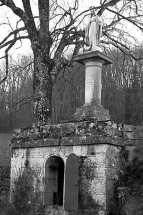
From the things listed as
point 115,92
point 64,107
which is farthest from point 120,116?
point 64,107

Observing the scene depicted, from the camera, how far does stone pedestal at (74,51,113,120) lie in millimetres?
9586

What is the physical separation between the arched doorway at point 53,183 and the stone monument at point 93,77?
4.72ft

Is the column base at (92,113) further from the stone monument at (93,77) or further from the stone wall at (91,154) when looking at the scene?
the stone wall at (91,154)

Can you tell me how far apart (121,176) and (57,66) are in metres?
5.21

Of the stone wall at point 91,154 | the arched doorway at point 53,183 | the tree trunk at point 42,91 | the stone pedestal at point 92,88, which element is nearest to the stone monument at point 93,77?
the stone pedestal at point 92,88

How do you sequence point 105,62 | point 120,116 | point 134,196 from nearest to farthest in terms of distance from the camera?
point 134,196 → point 105,62 → point 120,116

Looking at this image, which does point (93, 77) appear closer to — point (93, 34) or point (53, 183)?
point (93, 34)

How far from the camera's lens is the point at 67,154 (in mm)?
9195

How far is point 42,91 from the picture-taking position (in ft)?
39.3

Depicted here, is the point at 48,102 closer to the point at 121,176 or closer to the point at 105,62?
the point at 105,62

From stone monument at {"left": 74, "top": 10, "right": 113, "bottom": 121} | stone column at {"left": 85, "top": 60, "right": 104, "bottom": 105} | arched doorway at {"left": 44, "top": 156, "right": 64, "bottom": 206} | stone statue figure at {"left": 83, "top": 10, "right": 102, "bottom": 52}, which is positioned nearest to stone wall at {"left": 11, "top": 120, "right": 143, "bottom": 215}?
arched doorway at {"left": 44, "top": 156, "right": 64, "bottom": 206}

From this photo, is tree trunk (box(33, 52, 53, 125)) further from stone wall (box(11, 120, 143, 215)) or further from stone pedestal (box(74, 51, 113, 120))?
stone pedestal (box(74, 51, 113, 120))

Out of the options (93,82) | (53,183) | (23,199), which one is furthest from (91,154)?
(93,82)

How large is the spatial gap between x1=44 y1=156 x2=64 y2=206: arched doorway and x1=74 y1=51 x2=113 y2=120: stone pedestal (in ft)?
4.72
